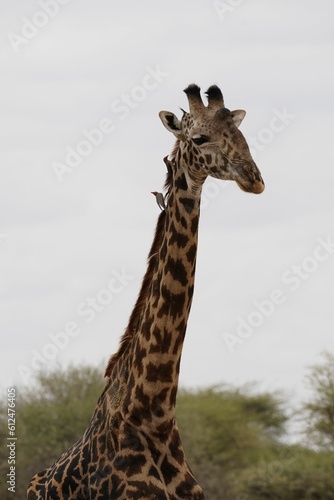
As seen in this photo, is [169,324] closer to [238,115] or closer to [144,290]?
[144,290]

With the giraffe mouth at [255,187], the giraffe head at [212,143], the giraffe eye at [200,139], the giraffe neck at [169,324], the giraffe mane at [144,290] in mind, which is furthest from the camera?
the giraffe mane at [144,290]

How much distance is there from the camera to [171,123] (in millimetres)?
10422

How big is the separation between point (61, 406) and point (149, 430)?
21142 mm

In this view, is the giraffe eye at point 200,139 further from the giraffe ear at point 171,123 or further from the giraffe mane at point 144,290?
the giraffe mane at point 144,290

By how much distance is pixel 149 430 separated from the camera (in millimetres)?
10102

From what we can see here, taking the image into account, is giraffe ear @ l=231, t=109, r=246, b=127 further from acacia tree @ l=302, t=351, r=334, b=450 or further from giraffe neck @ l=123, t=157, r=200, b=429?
acacia tree @ l=302, t=351, r=334, b=450

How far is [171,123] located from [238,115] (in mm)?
519

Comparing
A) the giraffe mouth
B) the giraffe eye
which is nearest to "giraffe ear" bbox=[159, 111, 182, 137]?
the giraffe eye

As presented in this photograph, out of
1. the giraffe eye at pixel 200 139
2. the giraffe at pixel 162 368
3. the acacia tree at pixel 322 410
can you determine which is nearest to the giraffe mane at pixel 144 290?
the giraffe at pixel 162 368

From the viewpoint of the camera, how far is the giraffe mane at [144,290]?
34.9 feet

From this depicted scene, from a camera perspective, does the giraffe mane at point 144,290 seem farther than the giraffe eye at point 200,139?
Yes

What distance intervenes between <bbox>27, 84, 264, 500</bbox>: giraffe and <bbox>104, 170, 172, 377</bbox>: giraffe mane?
0.04m

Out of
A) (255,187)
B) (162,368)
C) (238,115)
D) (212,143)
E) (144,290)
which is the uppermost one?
(238,115)

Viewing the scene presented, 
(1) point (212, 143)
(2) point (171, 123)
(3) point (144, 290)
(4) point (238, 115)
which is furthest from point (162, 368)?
(4) point (238, 115)
